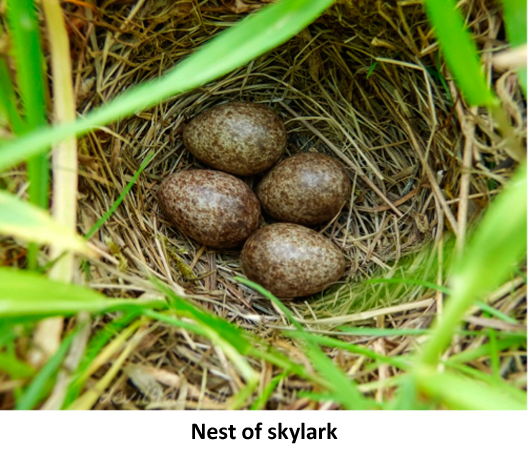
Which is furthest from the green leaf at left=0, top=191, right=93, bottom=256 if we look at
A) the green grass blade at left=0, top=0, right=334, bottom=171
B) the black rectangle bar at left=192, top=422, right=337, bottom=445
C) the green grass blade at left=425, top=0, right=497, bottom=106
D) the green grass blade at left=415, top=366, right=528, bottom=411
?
the green grass blade at left=425, top=0, right=497, bottom=106

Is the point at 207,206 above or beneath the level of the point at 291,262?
above

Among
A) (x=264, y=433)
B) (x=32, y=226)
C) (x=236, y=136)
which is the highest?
(x=236, y=136)

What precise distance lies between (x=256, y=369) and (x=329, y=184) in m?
0.63

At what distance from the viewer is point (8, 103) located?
82 centimetres

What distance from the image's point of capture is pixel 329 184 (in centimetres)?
133

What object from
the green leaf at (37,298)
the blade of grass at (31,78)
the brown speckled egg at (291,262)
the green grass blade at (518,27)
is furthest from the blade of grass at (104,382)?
the green grass blade at (518,27)

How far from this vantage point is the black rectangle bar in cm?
69

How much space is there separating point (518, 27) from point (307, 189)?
0.66m

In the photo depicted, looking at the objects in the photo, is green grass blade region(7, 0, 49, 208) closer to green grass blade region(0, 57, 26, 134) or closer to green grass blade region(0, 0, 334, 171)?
green grass blade region(0, 57, 26, 134)

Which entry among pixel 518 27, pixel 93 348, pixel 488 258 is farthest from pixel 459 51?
pixel 93 348

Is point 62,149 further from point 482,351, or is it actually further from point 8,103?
point 482,351

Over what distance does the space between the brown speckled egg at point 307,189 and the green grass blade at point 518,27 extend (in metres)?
0.57

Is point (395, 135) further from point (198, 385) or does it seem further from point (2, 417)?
point (2, 417)

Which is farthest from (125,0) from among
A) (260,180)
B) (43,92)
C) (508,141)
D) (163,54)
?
(508,141)
